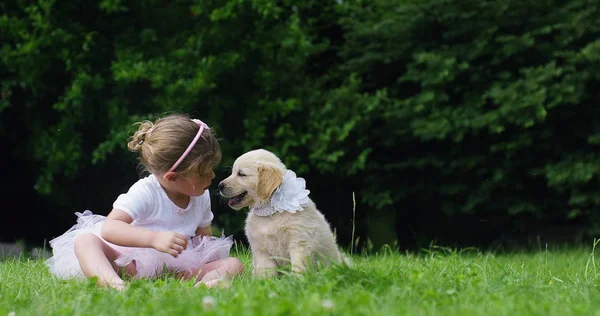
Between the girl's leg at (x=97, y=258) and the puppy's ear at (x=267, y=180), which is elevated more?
the puppy's ear at (x=267, y=180)

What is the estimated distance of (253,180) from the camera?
14.1ft

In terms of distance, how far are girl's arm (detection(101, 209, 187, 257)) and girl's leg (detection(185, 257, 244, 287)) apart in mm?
397

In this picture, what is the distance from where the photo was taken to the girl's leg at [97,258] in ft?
→ 13.1

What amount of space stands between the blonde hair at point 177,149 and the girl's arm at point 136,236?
375 millimetres

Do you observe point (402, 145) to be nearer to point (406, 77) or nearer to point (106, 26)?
point (406, 77)

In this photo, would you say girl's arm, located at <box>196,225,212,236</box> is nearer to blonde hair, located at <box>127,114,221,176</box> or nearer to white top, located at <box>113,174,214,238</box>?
white top, located at <box>113,174,214,238</box>

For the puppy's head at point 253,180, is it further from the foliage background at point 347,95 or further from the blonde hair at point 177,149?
the foliage background at point 347,95

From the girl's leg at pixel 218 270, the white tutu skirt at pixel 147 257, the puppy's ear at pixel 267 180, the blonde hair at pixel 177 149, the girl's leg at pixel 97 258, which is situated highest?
the blonde hair at pixel 177 149

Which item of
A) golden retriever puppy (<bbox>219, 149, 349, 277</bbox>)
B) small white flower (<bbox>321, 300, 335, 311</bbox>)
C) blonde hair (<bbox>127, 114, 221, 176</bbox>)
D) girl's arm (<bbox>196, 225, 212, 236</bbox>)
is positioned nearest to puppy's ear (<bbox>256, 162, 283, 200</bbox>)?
golden retriever puppy (<bbox>219, 149, 349, 277</bbox>)

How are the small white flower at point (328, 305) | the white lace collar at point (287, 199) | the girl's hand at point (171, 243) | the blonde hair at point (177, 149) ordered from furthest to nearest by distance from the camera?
1. the blonde hair at point (177, 149)
2. the white lace collar at point (287, 199)
3. the girl's hand at point (171, 243)
4. the small white flower at point (328, 305)

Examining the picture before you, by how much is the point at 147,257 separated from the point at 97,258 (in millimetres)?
398

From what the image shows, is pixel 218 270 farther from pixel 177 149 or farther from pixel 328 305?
pixel 328 305

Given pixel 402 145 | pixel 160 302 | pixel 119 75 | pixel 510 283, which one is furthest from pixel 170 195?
pixel 402 145

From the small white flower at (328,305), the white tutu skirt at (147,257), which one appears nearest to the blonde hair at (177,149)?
the white tutu skirt at (147,257)
